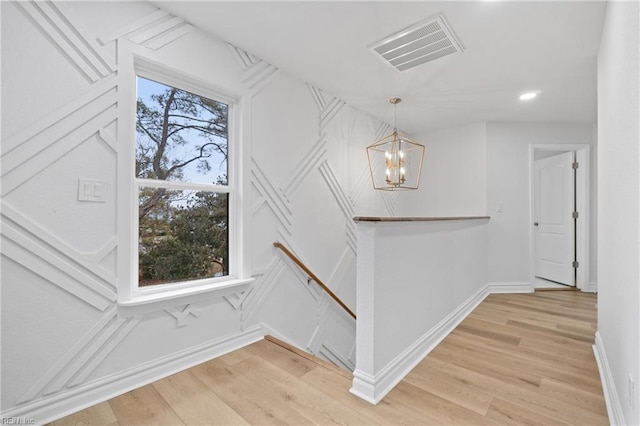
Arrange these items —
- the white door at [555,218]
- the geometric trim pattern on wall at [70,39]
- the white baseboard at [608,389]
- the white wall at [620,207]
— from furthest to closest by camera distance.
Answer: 1. the white door at [555,218]
2. the geometric trim pattern on wall at [70,39]
3. the white baseboard at [608,389]
4. the white wall at [620,207]

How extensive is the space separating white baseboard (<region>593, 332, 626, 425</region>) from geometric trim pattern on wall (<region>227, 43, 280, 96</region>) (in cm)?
289

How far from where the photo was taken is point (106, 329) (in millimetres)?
1676

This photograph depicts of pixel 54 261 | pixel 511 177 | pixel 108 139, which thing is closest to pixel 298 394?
pixel 54 261

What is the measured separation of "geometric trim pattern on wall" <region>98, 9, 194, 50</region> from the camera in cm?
173

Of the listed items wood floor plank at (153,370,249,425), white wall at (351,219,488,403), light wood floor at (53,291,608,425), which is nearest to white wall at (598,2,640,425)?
light wood floor at (53,291,608,425)

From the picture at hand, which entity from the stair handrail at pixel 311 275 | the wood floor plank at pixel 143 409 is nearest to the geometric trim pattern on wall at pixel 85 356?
the wood floor plank at pixel 143 409

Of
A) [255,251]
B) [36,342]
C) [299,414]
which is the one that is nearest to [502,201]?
[255,251]

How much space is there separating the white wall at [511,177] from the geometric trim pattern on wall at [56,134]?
14.0 ft

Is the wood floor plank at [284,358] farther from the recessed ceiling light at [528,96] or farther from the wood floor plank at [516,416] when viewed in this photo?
the recessed ceiling light at [528,96]

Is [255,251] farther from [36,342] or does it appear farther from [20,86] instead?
[20,86]

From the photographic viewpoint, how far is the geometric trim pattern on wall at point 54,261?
140 centimetres

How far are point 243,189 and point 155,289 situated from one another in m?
0.92

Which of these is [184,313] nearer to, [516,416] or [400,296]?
[400,296]

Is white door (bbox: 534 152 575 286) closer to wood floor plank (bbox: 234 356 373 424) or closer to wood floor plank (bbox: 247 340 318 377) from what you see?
wood floor plank (bbox: 247 340 318 377)
